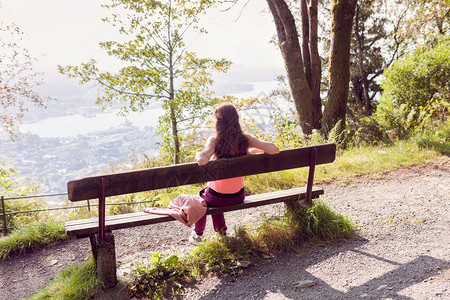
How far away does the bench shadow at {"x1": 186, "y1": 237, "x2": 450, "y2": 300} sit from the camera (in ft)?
9.14

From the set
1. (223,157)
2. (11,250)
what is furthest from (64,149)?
(223,157)

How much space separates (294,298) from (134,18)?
9.04 meters

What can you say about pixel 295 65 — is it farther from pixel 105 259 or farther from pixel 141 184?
pixel 105 259

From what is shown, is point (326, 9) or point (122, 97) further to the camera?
point (326, 9)

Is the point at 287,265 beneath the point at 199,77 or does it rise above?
beneath

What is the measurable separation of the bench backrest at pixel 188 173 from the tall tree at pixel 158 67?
6.59m

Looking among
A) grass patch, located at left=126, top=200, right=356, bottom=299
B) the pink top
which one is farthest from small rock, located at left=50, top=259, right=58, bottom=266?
the pink top

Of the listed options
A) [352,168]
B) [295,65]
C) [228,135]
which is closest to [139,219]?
[228,135]

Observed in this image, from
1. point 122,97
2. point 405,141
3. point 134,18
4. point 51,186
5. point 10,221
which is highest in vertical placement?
point 134,18

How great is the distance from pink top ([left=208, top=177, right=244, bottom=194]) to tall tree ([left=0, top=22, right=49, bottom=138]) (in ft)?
24.0

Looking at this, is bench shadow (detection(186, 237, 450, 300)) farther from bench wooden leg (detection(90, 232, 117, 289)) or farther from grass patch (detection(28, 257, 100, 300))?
grass patch (detection(28, 257, 100, 300))

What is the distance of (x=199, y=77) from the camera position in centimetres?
1071

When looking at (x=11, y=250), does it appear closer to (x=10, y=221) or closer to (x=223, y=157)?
(x=10, y=221)

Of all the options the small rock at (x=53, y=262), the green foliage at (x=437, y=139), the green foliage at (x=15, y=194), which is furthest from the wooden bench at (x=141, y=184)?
the green foliage at (x=437, y=139)
